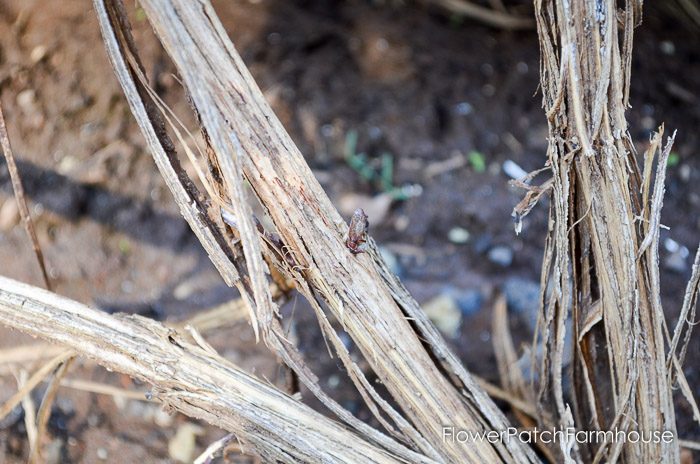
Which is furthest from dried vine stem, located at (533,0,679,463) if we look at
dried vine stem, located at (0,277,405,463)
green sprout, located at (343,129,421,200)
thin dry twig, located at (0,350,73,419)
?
green sprout, located at (343,129,421,200)

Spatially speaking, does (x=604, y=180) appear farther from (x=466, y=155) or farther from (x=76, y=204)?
(x=76, y=204)

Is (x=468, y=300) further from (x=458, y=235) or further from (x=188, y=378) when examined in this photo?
(x=188, y=378)

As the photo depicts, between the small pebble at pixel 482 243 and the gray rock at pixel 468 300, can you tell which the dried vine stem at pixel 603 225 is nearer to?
the gray rock at pixel 468 300

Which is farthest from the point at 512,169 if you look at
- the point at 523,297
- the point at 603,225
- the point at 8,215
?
the point at 8,215

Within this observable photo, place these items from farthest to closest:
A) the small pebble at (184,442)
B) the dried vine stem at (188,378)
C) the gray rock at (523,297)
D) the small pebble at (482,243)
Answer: the small pebble at (482,243), the gray rock at (523,297), the small pebble at (184,442), the dried vine stem at (188,378)

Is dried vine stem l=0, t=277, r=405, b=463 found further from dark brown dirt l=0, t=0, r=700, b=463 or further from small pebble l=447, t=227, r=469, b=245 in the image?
small pebble l=447, t=227, r=469, b=245

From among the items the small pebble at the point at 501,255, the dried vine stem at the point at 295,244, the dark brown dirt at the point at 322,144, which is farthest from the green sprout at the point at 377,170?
the dried vine stem at the point at 295,244
